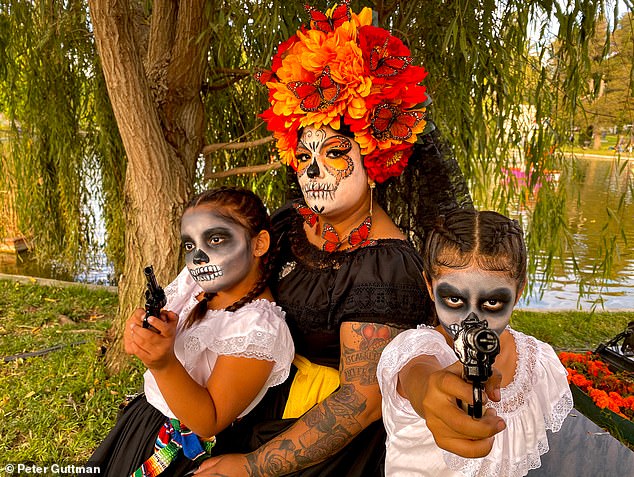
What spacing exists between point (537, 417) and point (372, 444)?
16.6 inches

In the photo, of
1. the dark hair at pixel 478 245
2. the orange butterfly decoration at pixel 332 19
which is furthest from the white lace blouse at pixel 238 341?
the orange butterfly decoration at pixel 332 19

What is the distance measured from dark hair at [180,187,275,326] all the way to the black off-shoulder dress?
2.3 inches

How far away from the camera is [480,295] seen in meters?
0.98

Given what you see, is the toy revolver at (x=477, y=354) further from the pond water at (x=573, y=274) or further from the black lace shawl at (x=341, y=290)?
the pond water at (x=573, y=274)

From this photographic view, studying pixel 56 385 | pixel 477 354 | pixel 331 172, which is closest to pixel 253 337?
pixel 331 172

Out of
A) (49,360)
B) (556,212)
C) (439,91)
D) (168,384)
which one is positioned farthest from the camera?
(49,360)

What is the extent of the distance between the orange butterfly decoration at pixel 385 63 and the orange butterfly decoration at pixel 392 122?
76mm

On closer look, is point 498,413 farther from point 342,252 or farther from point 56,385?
point 56,385

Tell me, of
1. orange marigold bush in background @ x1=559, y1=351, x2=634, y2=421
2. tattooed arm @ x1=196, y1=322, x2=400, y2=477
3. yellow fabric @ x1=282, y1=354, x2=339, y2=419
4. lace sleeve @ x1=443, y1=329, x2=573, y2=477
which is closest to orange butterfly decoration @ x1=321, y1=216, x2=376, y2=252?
tattooed arm @ x1=196, y1=322, x2=400, y2=477

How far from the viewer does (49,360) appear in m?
3.62

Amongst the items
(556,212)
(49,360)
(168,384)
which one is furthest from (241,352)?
(49,360)

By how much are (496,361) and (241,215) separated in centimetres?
70

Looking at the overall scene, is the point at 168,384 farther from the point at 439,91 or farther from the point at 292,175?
the point at 439,91

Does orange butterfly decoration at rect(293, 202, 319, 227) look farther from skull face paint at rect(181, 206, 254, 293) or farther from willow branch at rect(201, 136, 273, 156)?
willow branch at rect(201, 136, 273, 156)
